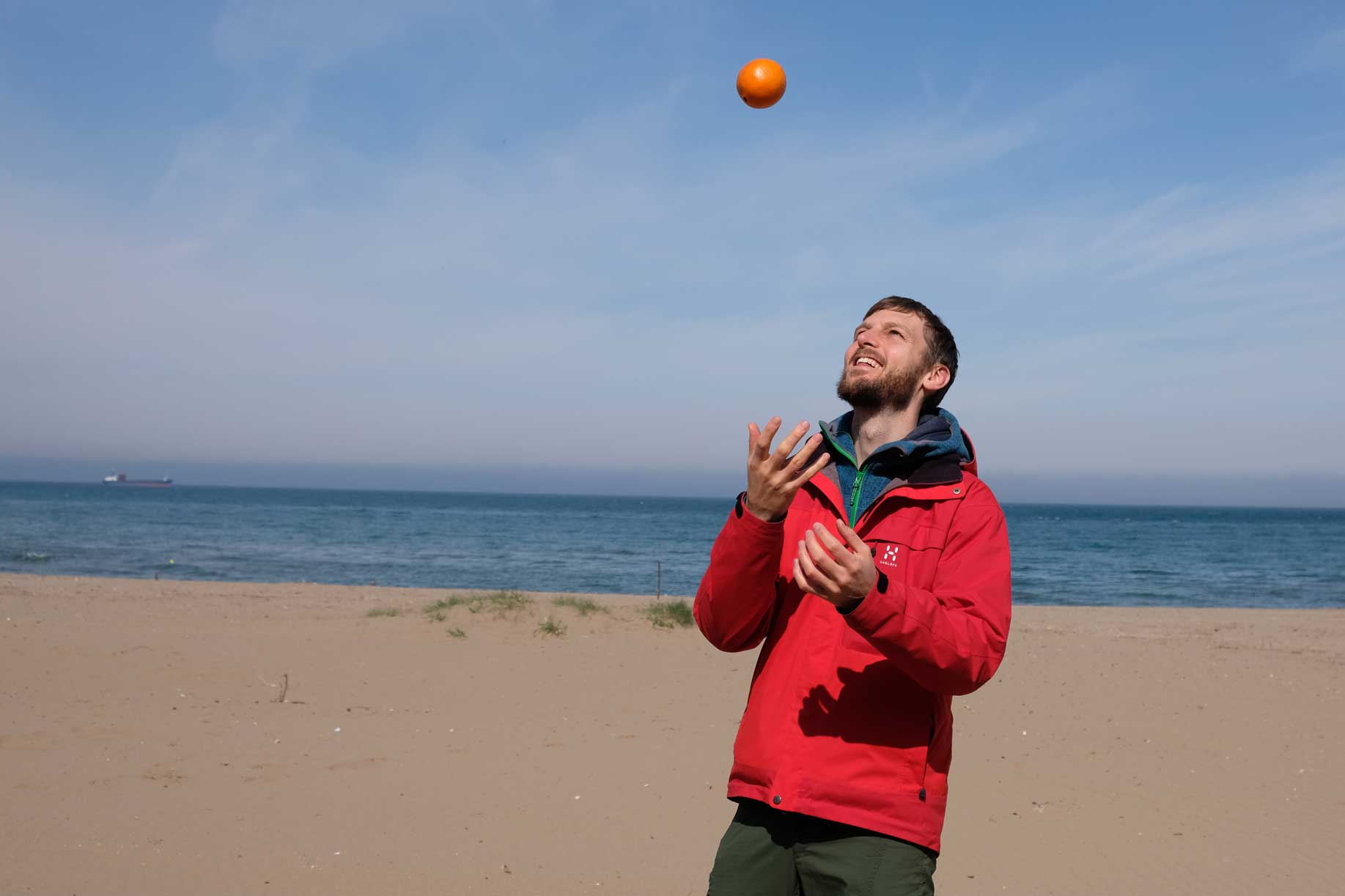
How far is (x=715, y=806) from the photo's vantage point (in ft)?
20.9

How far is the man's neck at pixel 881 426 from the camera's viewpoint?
254 centimetres

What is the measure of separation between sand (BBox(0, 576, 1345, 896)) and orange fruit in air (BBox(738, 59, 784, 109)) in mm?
3962

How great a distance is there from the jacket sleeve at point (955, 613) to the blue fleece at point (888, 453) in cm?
16

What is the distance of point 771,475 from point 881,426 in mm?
504

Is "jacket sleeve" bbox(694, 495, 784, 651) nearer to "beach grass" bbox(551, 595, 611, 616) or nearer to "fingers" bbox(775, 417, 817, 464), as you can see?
"fingers" bbox(775, 417, 817, 464)

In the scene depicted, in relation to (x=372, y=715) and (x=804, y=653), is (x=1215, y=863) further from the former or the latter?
(x=372, y=715)

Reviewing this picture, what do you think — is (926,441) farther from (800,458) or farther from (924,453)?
(800,458)

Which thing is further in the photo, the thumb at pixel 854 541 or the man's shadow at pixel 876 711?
the man's shadow at pixel 876 711

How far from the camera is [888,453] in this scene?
7.96 feet

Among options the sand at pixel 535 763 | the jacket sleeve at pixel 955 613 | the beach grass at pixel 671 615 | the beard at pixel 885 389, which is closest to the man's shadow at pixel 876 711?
the jacket sleeve at pixel 955 613

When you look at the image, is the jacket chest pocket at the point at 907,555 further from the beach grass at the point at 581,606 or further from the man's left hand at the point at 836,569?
the beach grass at the point at 581,606

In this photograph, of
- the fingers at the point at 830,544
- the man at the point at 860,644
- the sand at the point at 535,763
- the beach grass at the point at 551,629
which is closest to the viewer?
A: the fingers at the point at 830,544

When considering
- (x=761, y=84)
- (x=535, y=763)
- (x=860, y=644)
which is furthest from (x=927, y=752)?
(x=535, y=763)

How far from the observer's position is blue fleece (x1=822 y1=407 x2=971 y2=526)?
2396mm
